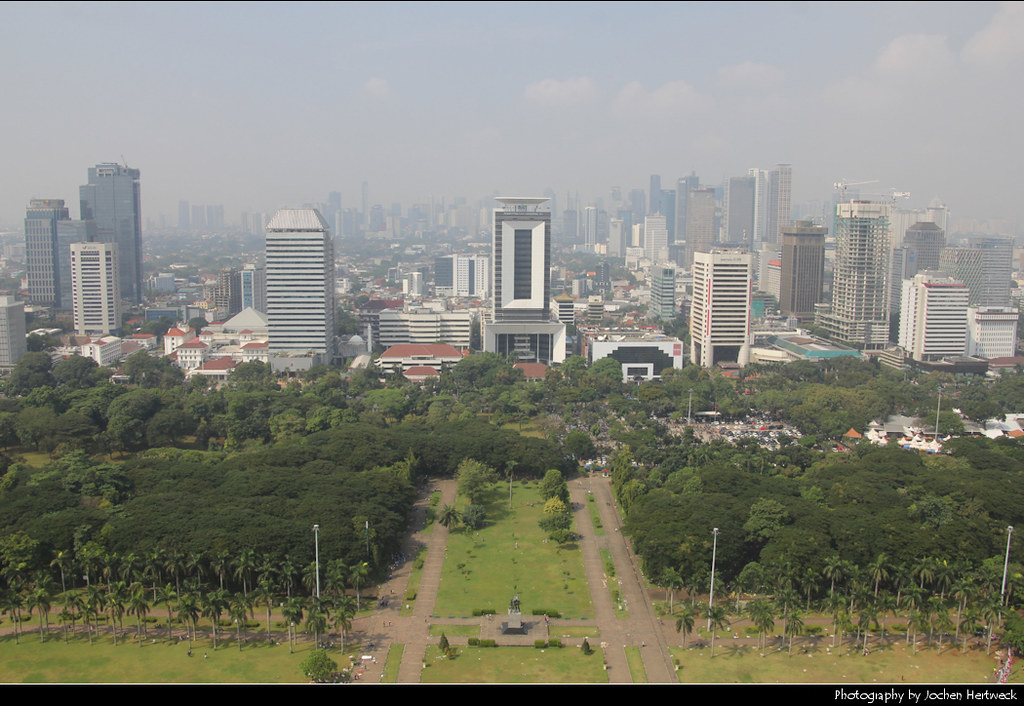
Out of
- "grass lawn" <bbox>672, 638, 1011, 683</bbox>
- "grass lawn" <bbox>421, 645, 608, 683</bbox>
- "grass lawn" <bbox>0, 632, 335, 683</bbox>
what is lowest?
"grass lawn" <bbox>0, 632, 335, 683</bbox>

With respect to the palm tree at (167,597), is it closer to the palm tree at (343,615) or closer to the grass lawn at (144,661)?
the grass lawn at (144,661)

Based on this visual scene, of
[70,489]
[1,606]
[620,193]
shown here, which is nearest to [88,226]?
[70,489]

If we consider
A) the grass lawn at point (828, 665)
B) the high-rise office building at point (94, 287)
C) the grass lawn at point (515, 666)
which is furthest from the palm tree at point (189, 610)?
the high-rise office building at point (94, 287)

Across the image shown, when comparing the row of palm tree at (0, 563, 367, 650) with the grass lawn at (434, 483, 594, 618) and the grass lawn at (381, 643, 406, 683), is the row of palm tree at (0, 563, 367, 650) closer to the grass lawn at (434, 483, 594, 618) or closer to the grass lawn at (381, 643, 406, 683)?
the grass lawn at (381, 643, 406, 683)

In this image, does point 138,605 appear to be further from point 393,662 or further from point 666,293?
point 666,293

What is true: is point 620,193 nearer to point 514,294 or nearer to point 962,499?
point 514,294

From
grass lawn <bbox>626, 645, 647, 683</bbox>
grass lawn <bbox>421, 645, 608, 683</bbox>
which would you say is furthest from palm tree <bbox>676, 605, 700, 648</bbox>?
grass lawn <bbox>421, 645, 608, 683</bbox>

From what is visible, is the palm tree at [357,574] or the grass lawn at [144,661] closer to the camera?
the grass lawn at [144,661]
